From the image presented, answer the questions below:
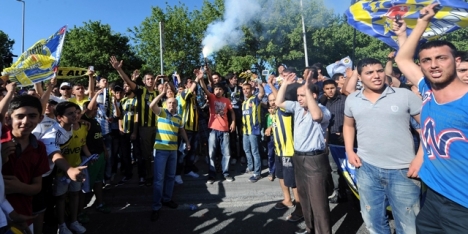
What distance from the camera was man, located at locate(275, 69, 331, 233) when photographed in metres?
3.18

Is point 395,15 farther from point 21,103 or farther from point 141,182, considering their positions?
point 141,182

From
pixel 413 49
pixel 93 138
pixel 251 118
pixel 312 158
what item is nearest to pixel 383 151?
pixel 312 158

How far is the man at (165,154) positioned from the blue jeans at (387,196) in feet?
9.70

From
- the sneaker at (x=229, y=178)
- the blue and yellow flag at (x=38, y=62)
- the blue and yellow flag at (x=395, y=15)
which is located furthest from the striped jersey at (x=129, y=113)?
the blue and yellow flag at (x=395, y=15)

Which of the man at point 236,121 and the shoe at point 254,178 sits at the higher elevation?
the man at point 236,121

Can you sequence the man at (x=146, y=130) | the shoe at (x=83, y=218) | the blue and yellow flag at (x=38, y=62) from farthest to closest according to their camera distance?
1. the man at (x=146, y=130)
2. the shoe at (x=83, y=218)
3. the blue and yellow flag at (x=38, y=62)

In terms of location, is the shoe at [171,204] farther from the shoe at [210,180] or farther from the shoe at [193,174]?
the shoe at [193,174]

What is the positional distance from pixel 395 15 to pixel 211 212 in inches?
154

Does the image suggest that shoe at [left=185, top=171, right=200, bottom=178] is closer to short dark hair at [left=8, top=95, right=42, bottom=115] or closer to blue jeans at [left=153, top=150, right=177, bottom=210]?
blue jeans at [left=153, top=150, right=177, bottom=210]

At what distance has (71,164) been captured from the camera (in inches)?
160

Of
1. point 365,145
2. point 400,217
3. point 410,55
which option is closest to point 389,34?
point 410,55

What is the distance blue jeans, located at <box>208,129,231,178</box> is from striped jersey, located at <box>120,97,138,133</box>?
5.47 ft

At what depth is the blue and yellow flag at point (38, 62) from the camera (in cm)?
369

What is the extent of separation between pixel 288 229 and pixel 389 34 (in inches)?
119
